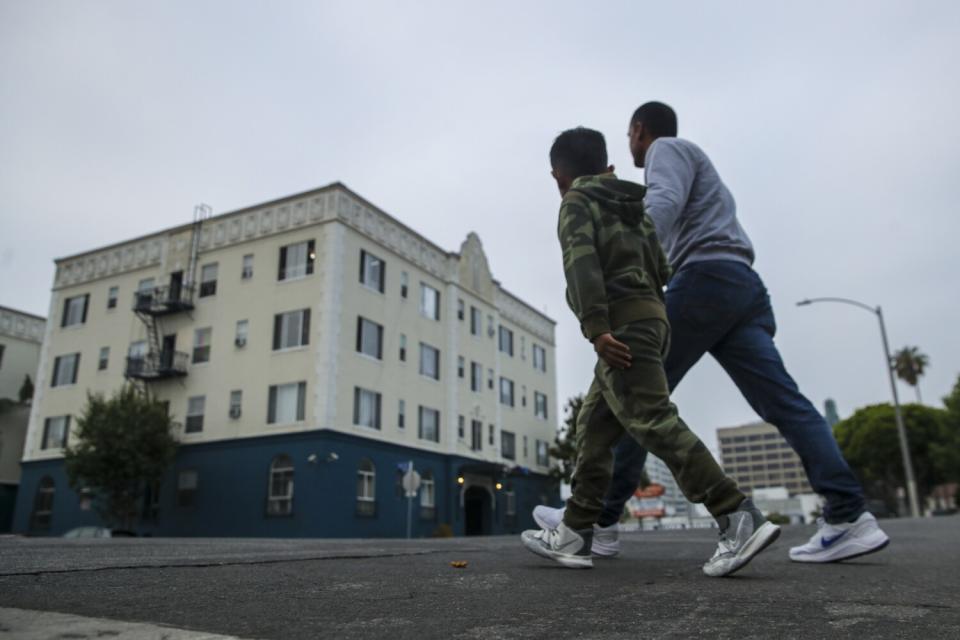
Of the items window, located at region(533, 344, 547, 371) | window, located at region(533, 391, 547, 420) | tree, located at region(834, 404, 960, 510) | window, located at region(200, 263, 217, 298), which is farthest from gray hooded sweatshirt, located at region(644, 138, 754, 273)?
tree, located at region(834, 404, 960, 510)

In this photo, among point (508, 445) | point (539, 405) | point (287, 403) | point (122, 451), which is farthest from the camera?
point (539, 405)

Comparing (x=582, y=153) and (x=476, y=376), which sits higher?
(x=476, y=376)

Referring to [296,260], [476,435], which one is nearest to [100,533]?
[296,260]

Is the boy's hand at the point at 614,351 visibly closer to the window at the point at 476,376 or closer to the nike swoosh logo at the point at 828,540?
the nike swoosh logo at the point at 828,540

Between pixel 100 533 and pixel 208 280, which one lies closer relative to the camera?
pixel 100 533

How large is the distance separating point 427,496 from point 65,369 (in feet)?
56.8

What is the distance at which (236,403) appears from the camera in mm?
27844

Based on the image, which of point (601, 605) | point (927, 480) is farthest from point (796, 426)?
point (927, 480)

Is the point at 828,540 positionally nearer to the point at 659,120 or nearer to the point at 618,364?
the point at 618,364

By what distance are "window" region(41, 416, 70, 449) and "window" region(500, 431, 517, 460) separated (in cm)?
1956

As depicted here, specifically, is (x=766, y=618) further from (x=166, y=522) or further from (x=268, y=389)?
(x=166, y=522)

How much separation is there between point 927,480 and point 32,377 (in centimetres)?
6355

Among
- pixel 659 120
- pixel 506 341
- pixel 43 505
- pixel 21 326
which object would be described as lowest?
pixel 43 505

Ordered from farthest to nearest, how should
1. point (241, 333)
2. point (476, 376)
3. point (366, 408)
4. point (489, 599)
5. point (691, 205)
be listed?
point (476, 376) < point (241, 333) < point (366, 408) < point (691, 205) < point (489, 599)
